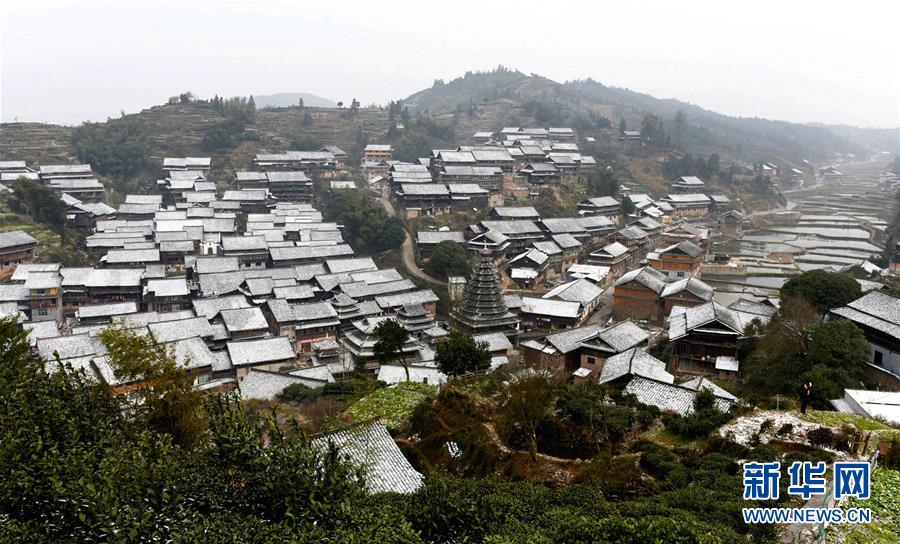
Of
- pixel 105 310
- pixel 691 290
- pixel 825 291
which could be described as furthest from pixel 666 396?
pixel 105 310

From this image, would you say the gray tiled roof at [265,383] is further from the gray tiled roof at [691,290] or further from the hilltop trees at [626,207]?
the hilltop trees at [626,207]

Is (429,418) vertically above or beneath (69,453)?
beneath

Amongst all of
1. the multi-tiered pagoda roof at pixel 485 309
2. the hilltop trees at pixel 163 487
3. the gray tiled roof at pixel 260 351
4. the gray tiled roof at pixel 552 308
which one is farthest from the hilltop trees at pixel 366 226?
the hilltop trees at pixel 163 487

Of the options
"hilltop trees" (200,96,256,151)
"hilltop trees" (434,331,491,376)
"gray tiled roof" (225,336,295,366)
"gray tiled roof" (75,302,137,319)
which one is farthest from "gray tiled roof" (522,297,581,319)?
"hilltop trees" (200,96,256,151)

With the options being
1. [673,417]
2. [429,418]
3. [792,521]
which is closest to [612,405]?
[673,417]

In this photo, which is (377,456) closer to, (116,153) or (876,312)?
(876,312)

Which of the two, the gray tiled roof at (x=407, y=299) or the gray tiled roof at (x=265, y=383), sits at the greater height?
the gray tiled roof at (x=407, y=299)

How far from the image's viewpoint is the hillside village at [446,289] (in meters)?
19.5

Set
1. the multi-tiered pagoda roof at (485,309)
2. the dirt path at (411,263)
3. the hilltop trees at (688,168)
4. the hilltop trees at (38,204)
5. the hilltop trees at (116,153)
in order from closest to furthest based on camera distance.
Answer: the multi-tiered pagoda roof at (485,309)
the dirt path at (411,263)
the hilltop trees at (38,204)
the hilltop trees at (116,153)
the hilltop trees at (688,168)

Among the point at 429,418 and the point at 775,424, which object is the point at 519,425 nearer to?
the point at 429,418

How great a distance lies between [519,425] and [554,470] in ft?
7.68

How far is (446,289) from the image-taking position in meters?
49.2

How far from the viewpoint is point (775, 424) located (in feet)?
50.7

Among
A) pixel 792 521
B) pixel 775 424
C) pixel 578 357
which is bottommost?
pixel 578 357
